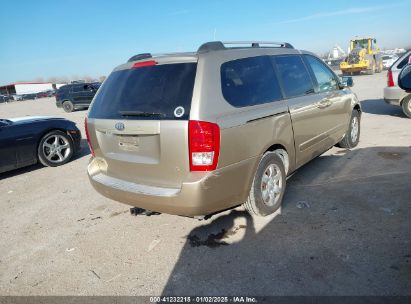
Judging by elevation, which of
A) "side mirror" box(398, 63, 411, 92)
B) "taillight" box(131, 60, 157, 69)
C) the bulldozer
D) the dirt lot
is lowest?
the dirt lot

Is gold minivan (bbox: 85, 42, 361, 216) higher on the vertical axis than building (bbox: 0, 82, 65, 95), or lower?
lower

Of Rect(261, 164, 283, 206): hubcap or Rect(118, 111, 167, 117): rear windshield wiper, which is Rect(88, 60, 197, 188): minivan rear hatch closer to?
Rect(118, 111, 167, 117): rear windshield wiper

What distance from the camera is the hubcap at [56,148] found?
6883 millimetres

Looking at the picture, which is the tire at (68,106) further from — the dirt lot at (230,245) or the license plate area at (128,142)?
the license plate area at (128,142)

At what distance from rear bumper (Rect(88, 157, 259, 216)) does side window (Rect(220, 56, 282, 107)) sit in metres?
0.63

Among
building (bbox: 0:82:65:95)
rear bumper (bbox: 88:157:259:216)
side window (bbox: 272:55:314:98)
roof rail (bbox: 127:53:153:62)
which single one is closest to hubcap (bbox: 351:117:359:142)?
side window (bbox: 272:55:314:98)

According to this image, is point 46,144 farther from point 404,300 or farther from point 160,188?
point 404,300

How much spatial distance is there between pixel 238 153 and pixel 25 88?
342 feet

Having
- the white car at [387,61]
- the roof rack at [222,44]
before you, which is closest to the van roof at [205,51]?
the roof rack at [222,44]

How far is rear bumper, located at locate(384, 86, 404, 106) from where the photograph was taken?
27.6 feet

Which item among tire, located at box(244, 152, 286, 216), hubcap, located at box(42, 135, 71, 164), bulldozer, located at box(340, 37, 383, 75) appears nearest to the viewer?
tire, located at box(244, 152, 286, 216)

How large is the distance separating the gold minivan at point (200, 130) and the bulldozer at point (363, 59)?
25.5 meters

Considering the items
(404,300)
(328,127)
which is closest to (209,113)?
(404,300)

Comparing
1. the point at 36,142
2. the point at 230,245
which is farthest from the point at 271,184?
the point at 36,142
